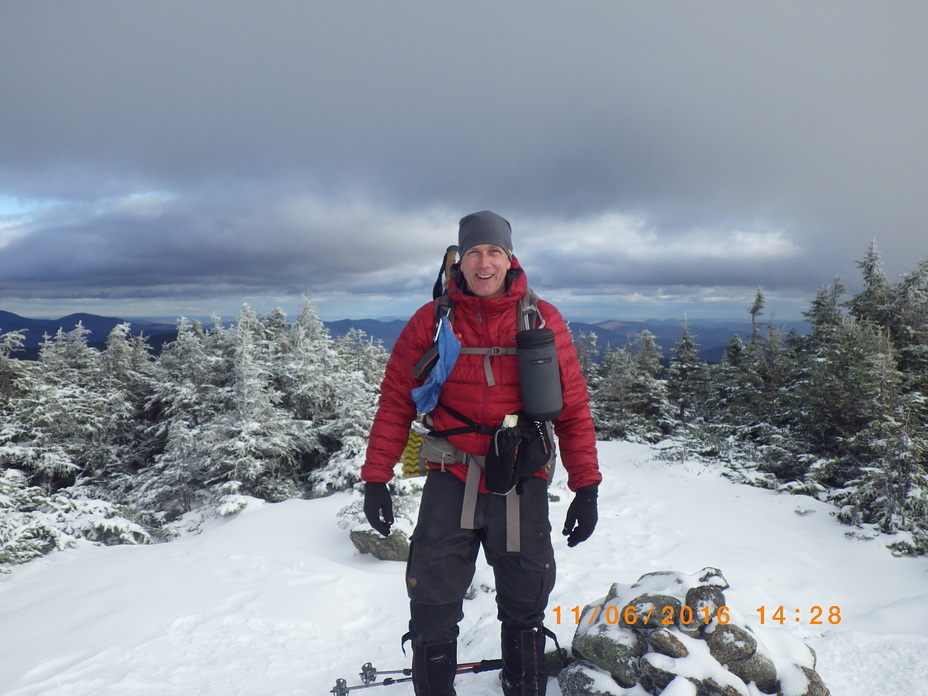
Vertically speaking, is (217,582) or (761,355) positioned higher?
(761,355)

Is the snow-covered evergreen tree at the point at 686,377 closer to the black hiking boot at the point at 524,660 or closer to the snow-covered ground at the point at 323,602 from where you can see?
the snow-covered ground at the point at 323,602

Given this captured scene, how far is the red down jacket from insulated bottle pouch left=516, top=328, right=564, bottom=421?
0.19 m

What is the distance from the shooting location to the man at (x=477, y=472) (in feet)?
10.1

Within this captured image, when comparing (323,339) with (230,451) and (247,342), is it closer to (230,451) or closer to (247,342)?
(247,342)

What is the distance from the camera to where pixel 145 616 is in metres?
4.84

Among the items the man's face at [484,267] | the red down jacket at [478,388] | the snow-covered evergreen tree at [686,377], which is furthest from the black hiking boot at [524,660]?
the snow-covered evergreen tree at [686,377]

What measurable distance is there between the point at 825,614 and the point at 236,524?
10019 mm

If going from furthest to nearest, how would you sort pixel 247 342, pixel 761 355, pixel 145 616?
1. pixel 761 355
2. pixel 247 342
3. pixel 145 616

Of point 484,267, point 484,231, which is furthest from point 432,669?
point 484,231

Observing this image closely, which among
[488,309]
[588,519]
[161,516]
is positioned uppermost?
[488,309]

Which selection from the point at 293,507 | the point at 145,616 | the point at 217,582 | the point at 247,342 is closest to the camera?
the point at 145,616

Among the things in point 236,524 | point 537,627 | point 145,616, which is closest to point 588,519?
point 537,627

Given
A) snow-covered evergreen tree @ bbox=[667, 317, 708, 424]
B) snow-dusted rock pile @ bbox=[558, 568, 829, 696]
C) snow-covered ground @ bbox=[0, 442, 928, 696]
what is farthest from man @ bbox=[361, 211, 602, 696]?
snow-covered evergreen tree @ bbox=[667, 317, 708, 424]

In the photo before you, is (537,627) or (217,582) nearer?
(537,627)
